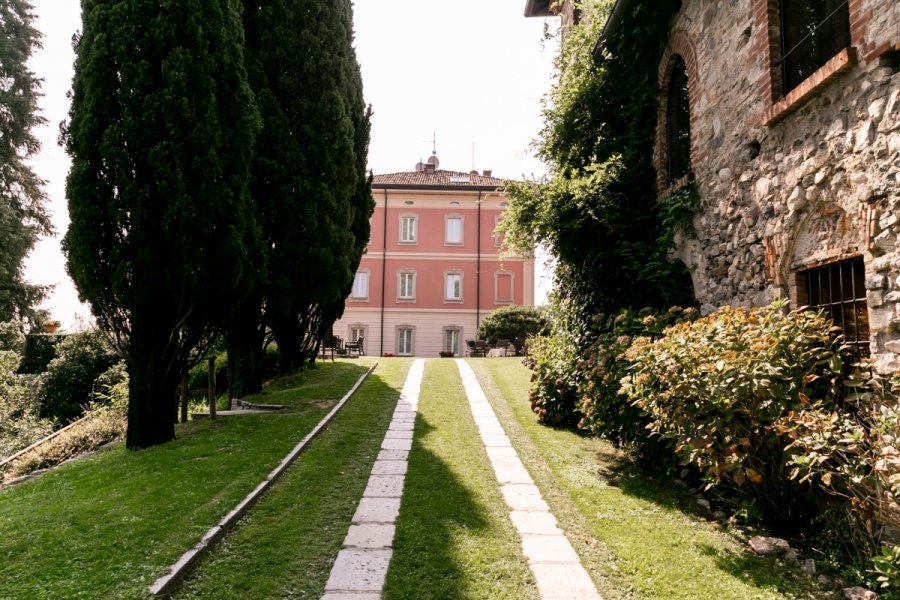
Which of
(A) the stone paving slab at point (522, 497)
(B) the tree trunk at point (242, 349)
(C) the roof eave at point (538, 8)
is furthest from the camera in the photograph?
(C) the roof eave at point (538, 8)

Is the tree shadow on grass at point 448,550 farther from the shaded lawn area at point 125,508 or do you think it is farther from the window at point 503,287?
the window at point 503,287

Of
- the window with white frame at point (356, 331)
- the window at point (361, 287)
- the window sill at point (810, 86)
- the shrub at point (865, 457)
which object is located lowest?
the shrub at point (865, 457)

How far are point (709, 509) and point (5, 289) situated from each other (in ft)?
68.5

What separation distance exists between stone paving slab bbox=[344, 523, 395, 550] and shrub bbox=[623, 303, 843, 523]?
2252 mm

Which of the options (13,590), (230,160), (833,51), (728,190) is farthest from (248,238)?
(833,51)

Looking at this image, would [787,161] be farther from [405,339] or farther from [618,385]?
[405,339]

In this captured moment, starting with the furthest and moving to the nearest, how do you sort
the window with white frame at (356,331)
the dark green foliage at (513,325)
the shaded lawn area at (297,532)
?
1. the window with white frame at (356,331)
2. the dark green foliage at (513,325)
3. the shaded lawn area at (297,532)

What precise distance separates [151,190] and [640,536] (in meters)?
6.13

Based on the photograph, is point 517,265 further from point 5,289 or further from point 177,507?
point 177,507

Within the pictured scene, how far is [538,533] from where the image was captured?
4.16m

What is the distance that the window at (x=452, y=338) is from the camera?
27.0 m

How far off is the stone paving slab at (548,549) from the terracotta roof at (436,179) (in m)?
24.1

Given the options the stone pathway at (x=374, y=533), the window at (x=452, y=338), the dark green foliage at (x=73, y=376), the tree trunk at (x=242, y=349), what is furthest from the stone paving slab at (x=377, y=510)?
the window at (x=452, y=338)

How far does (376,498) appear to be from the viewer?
4867 mm
